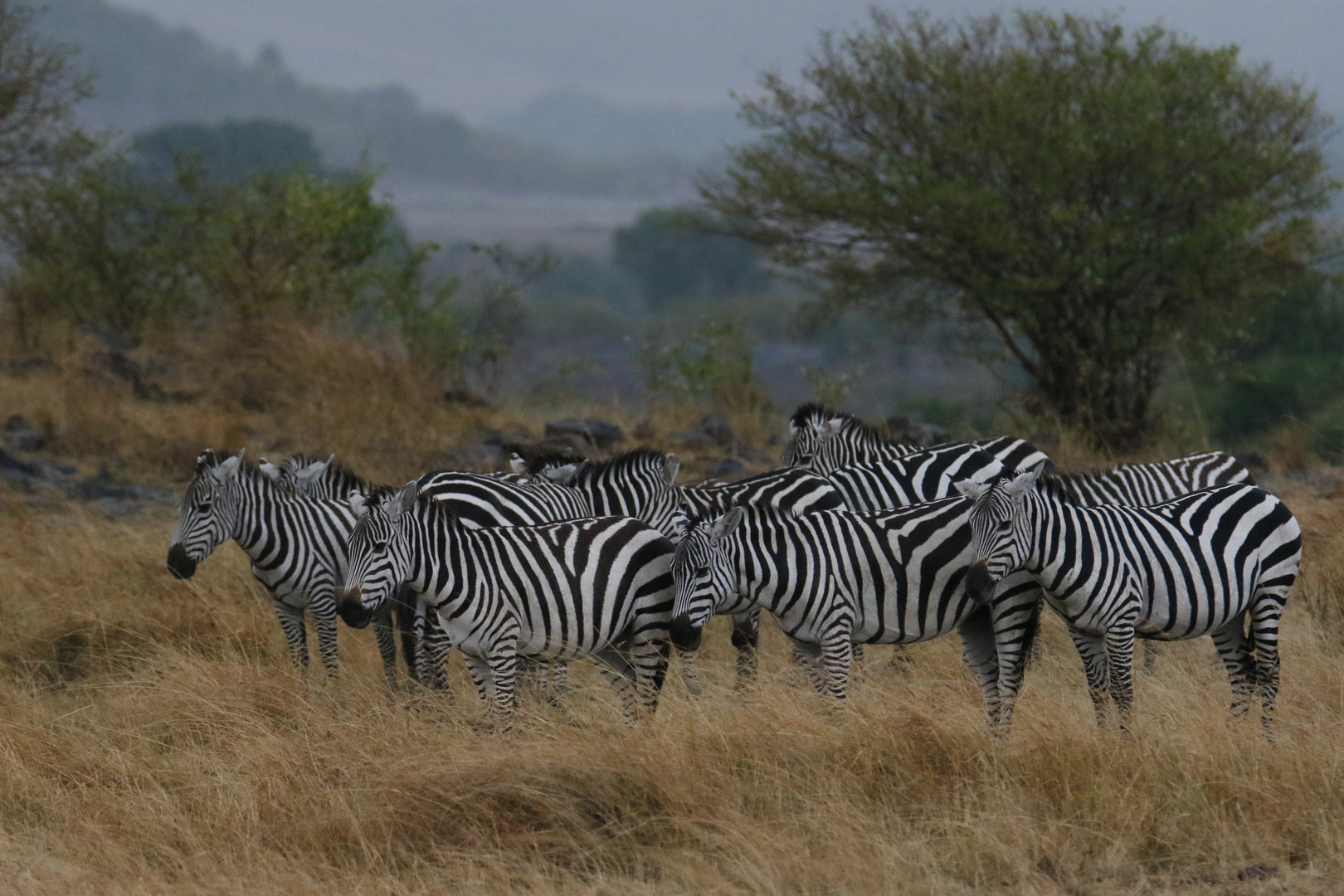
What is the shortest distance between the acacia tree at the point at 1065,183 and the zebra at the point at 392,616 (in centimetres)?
975

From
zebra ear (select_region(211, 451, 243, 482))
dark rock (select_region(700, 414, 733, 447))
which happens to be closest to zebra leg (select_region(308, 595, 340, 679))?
zebra ear (select_region(211, 451, 243, 482))

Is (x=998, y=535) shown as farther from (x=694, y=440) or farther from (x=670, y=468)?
(x=694, y=440)

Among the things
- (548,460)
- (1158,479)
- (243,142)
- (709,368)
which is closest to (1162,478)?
(1158,479)

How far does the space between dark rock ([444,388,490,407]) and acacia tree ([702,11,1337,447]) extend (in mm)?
4118

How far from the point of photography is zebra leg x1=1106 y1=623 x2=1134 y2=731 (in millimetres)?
6266

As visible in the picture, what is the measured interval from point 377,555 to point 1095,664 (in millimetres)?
3471

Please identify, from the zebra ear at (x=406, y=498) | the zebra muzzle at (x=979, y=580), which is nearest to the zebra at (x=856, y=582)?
the zebra muzzle at (x=979, y=580)

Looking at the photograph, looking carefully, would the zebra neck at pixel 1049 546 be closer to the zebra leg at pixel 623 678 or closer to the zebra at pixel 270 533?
the zebra leg at pixel 623 678

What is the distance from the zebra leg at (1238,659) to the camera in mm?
6738

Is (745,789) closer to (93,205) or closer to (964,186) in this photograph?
(964,186)

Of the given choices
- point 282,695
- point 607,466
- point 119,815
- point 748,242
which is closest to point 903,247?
point 748,242

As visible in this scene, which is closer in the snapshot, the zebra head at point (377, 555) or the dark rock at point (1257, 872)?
the dark rock at point (1257, 872)

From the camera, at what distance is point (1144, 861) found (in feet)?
17.5

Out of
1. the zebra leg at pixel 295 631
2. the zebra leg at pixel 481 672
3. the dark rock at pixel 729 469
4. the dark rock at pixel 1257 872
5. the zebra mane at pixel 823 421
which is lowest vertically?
the dark rock at pixel 1257 872
